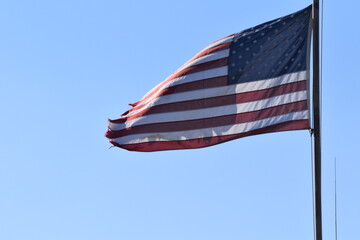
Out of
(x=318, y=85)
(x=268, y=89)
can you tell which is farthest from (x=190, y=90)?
(x=318, y=85)

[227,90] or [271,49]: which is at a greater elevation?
[271,49]

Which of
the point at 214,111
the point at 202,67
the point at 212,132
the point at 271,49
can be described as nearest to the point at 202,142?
the point at 212,132

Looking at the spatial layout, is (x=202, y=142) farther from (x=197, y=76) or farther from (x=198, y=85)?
(x=197, y=76)

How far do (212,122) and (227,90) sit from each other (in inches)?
30.7

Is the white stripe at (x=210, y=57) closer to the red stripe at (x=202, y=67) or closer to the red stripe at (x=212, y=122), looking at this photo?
the red stripe at (x=202, y=67)

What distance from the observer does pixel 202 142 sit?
18.9 m

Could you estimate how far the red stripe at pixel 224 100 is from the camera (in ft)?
59.0

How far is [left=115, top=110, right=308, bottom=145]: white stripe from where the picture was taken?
17516 millimetres

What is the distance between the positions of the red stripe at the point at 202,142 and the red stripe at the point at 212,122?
28 centimetres

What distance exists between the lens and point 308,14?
59.9ft

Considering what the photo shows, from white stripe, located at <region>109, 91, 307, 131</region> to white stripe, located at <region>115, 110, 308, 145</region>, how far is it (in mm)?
307

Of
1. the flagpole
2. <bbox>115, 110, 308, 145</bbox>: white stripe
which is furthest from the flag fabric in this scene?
the flagpole

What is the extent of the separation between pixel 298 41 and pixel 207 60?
2.26 m

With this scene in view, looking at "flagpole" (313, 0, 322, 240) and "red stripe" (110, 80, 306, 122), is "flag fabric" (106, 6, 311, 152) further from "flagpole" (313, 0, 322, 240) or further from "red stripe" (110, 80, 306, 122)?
"flagpole" (313, 0, 322, 240)
